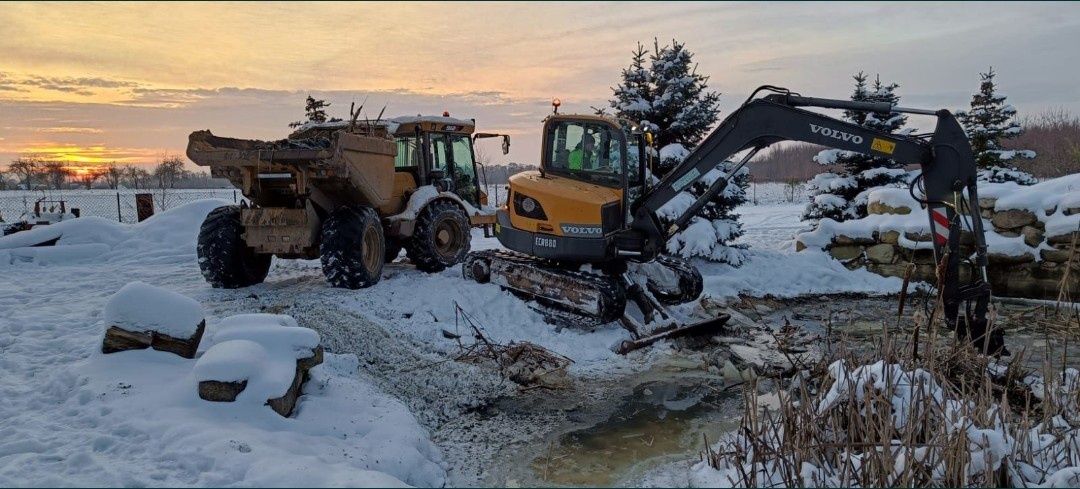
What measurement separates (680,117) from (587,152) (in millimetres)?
4147

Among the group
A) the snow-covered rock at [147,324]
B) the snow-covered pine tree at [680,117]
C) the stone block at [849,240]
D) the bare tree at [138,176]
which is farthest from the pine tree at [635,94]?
the bare tree at [138,176]

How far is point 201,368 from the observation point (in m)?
4.59

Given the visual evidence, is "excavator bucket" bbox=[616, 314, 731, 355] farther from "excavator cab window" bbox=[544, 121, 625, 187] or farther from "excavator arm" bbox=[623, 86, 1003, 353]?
"excavator cab window" bbox=[544, 121, 625, 187]

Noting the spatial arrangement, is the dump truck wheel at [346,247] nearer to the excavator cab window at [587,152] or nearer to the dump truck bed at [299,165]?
the dump truck bed at [299,165]

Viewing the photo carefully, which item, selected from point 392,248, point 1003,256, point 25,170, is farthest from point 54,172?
point 1003,256

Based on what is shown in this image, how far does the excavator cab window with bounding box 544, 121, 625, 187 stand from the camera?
8062 millimetres

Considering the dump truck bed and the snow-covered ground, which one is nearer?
the snow-covered ground

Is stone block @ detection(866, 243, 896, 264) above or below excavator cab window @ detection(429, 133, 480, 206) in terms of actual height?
below

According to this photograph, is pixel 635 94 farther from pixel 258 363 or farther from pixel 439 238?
pixel 258 363

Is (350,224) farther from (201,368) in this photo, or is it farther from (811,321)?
(811,321)

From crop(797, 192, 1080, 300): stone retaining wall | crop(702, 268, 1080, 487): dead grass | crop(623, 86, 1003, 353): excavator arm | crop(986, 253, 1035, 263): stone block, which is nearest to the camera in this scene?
crop(702, 268, 1080, 487): dead grass

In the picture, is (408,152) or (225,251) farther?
(408,152)

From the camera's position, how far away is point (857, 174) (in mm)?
14492

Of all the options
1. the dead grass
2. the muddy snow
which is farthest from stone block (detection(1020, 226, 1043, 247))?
the dead grass
